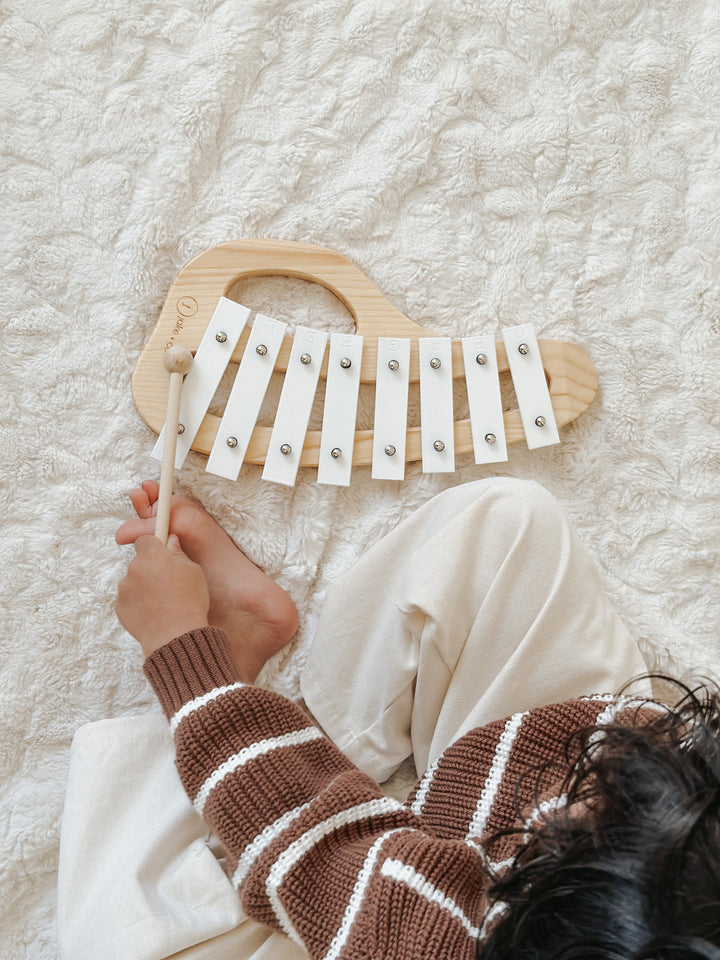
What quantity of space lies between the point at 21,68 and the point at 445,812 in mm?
893

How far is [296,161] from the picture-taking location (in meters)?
0.93

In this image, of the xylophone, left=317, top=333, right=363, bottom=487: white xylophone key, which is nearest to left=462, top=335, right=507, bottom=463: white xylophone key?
the xylophone

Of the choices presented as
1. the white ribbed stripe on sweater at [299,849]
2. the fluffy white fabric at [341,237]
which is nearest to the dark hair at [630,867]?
the white ribbed stripe on sweater at [299,849]

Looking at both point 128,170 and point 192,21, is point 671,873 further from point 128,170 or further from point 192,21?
point 192,21

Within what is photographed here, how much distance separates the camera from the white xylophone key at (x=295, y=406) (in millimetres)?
892

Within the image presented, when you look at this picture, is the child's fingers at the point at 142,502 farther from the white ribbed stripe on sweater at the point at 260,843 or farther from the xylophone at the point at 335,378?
the white ribbed stripe on sweater at the point at 260,843

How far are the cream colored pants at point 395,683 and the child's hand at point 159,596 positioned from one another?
10 cm

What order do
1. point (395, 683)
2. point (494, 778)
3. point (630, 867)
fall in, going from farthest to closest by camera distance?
point (395, 683) → point (494, 778) → point (630, 867)

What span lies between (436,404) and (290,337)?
0.58 feet

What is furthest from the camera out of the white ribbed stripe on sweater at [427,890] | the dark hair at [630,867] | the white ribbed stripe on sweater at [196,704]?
the white ribbed stripe on sweater at [196,704]

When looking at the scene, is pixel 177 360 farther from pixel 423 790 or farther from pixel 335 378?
pixel 423 790

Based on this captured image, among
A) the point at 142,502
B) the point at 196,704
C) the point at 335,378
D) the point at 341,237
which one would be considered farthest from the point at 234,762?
the point at 341,237

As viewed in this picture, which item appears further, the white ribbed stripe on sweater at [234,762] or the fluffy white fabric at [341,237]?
the fluffy white fabric at [341,237]

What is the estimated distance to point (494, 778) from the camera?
0.72 meters
